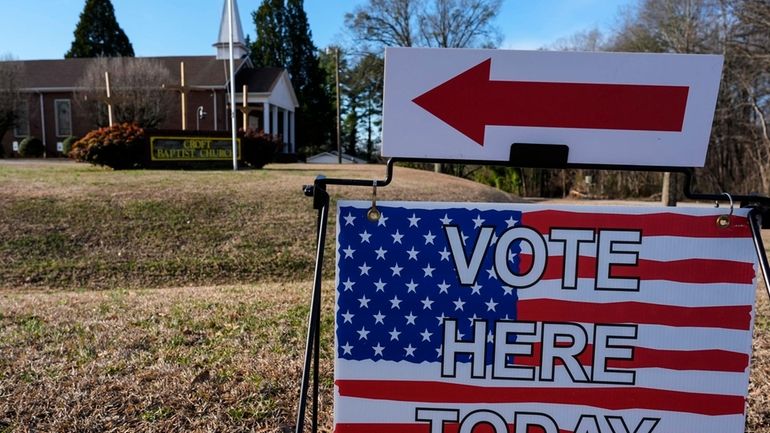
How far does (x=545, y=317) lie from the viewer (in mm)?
1747

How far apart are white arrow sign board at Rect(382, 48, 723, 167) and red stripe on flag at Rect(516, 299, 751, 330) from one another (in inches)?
18.3

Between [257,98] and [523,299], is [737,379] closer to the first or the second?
[523,299]

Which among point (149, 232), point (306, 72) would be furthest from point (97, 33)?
point (149, 232)

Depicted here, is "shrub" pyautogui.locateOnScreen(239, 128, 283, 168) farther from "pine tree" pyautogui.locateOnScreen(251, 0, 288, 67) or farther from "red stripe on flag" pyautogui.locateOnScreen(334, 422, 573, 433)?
"pine tree" pyautogui.locateOnScreen(251, 0, 288, 67)

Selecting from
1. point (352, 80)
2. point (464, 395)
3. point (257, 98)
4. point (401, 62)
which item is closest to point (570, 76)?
point (401, 62)

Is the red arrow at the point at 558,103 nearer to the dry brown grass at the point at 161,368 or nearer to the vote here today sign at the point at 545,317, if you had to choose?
the vote here today sign at the point at 545,317

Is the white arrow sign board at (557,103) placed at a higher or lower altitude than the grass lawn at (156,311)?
higher

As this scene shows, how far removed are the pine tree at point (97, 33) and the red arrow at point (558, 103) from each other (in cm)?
4772

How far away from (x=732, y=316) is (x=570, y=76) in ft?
3.07

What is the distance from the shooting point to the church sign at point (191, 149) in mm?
15422

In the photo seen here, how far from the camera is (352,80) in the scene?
3825 cm

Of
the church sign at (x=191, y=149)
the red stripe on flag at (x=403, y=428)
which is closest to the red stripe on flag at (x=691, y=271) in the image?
the red stripe on flag at (x=403, y=428)

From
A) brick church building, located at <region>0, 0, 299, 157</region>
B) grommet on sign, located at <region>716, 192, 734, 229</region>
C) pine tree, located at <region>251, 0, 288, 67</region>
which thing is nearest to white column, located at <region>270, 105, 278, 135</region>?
brick church building, located at <region>0, 0, 299, 157</region>

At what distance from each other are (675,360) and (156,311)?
12.4 ft
